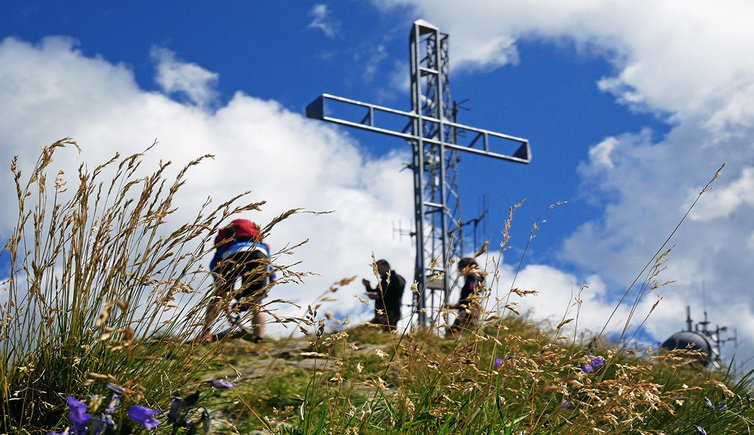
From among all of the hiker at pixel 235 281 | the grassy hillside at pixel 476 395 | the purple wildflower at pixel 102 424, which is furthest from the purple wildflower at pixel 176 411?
the hiker at pixel 235 281

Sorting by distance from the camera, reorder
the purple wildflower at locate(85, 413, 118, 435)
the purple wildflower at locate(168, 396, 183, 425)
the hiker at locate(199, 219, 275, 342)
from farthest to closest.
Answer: the hiker at locate(199, 219, 275, 342)
the purple wildflower at locate(168, 396, 183, 425)
the purple wildflower at locate(85, 413, 118, 435)

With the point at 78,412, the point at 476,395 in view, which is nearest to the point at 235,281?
the point at 476,395

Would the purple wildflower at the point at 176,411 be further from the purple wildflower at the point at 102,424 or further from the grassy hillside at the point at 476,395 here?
the grassy hillside at the point at 476,395

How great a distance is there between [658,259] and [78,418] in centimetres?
256

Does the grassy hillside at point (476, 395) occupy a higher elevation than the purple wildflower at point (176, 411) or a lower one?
higher

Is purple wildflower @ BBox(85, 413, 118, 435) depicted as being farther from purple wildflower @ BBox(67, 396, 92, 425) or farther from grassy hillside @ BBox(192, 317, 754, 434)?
grassy hillside @ BBox(192, 317, 754, 434)

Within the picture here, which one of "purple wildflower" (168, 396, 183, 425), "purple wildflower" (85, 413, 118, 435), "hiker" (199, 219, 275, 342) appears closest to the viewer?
"purple wildflower" (85, 413, 118, 435)

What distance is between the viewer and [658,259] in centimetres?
359

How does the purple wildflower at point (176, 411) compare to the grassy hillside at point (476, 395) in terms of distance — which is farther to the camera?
the grassy hillside at point (476, 395)

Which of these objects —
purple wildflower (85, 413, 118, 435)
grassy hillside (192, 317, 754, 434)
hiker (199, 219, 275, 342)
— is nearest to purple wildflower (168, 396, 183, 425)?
purple wildflower (85, 413, 118, 435)

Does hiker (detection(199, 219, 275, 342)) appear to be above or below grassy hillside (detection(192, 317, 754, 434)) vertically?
above

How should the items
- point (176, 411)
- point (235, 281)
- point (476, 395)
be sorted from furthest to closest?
point (476, 395)
point (235, 281)
point (176, 411)

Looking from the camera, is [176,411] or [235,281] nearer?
[176,411]

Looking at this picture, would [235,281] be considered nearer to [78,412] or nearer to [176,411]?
[176,411]
